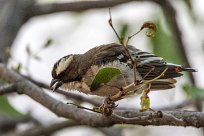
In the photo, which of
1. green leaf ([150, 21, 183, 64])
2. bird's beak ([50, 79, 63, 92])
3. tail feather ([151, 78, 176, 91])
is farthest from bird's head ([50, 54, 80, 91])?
green leaf ([150, 21, 183, 64])

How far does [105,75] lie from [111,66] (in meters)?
0.63

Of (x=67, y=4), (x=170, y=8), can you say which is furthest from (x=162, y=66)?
(x=67, y=4)

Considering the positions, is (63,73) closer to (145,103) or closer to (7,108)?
(7,108)

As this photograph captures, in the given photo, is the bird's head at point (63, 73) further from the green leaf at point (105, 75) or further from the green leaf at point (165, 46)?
the green leaf at point (165, 46)

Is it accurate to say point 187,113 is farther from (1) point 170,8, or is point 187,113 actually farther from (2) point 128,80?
(1) point 170,8

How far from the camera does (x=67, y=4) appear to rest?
5.07 metres

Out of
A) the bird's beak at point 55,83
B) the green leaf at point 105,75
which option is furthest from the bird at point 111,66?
the green leaf at point 105,75

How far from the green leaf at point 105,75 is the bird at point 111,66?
36cm

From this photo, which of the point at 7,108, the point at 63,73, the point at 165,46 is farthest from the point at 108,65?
the point at 165,46

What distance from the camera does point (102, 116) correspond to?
2914mm

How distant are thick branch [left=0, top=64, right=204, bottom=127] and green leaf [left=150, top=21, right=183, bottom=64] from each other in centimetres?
181

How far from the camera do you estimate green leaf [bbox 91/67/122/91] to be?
2590 millimetres

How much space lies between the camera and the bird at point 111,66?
3.11 meters

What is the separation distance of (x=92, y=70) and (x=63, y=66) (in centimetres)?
28
